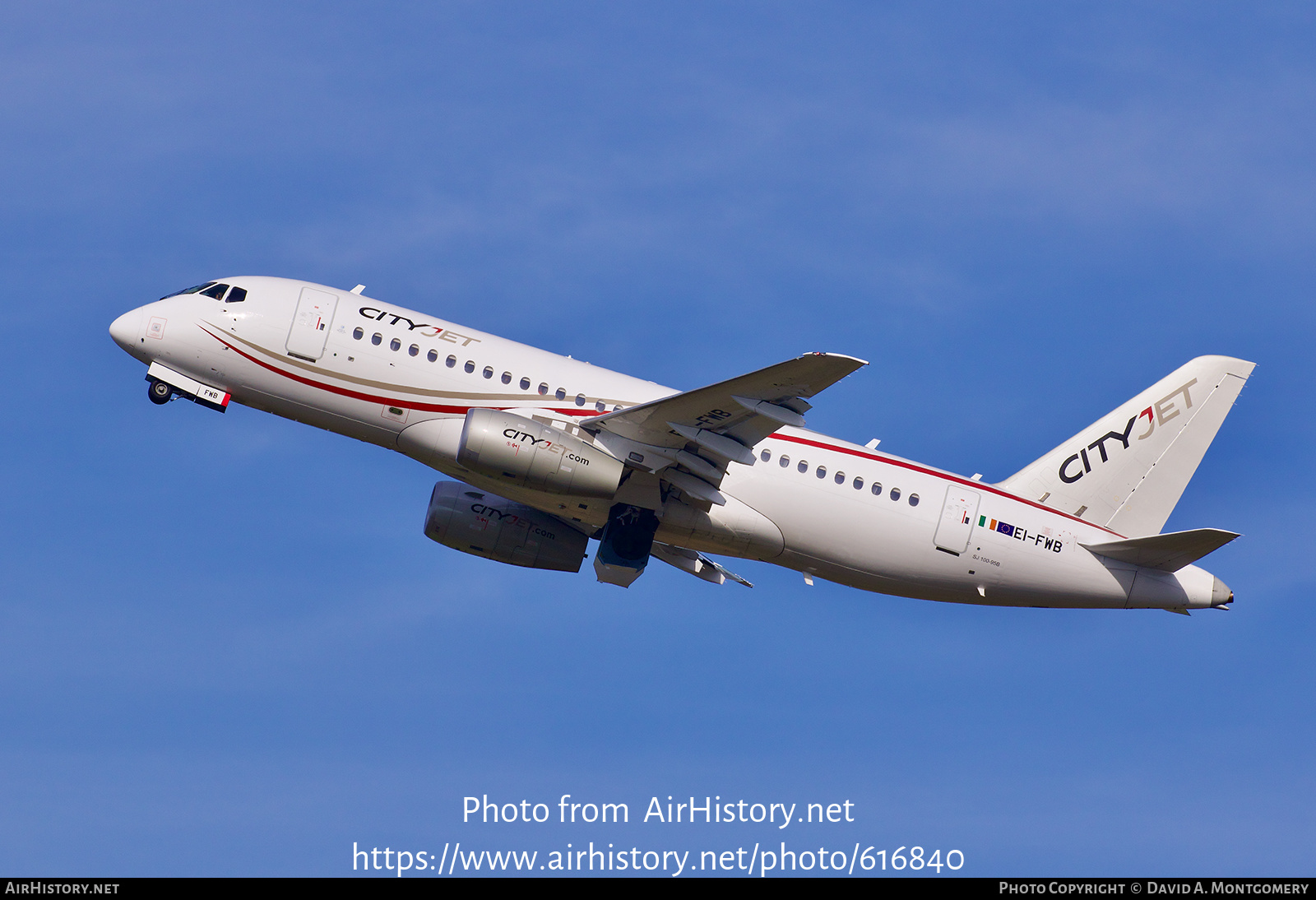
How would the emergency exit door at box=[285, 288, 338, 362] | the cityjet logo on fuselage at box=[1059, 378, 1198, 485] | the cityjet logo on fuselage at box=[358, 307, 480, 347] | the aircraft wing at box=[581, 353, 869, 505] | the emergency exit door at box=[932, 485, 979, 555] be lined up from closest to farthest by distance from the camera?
the aircraft wing at box=[581, 353, 869, 505]
the emergency exit door at box=[285, 288, 338, 362]
the cityjet logo on fuselage at box=[358, 307, 480, 347]
the emergency exit door at box=[932, 485, 979, 555]
the cityjet logo on fuselage at box=[1059, 378, 1198, 485]

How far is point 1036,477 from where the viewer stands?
38656 millimetres

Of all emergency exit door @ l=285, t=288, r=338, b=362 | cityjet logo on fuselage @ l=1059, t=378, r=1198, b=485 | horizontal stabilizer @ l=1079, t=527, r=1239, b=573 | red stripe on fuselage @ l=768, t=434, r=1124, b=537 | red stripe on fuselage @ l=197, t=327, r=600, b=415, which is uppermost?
cityjet logo on fuselage @ l=1059, t=378, r=1198, b=485

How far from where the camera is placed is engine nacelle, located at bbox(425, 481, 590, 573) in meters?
39.7

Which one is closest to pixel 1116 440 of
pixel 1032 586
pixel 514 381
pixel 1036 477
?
pixel 1036 477

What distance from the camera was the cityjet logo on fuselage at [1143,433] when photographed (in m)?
38.8

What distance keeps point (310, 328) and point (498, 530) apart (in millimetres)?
8409

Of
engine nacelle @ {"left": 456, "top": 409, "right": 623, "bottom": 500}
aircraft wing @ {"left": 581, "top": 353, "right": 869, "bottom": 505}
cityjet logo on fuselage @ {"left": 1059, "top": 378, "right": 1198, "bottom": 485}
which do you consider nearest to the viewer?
aircraft wing @ {"left": 581, "top": 353, "right": 869, "bottom": 505}

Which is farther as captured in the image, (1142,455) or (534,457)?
(1142,455)

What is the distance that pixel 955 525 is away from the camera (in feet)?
120

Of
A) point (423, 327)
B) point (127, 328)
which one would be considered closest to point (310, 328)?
point (423, 327)

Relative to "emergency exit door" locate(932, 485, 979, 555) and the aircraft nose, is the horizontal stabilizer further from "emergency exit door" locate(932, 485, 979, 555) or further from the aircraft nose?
the aircraft nose

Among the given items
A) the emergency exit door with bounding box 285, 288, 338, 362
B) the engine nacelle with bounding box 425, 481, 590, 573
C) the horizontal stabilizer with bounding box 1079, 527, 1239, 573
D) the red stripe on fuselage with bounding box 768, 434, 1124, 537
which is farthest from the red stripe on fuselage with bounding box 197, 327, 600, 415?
the horizontal stabilizer with bounding box 1079, 527, 1239, 573

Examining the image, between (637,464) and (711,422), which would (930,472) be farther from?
(637,464)

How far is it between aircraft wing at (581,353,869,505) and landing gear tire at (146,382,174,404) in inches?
464
